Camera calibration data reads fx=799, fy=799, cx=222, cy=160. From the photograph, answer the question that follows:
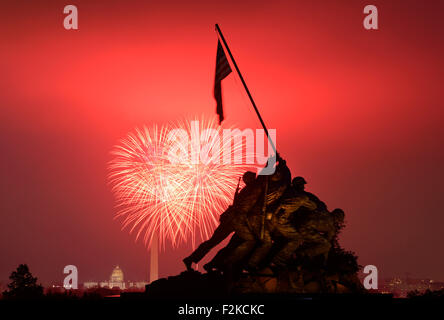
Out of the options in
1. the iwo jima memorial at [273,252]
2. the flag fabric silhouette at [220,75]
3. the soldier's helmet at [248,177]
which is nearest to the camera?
Answer: the iwo jima memorial at [273,252]

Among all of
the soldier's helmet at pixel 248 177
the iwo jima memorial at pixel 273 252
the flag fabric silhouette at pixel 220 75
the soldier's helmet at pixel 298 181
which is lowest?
the iwo jima memorial at pixel 273 252

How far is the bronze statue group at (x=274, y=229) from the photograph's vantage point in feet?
90.3

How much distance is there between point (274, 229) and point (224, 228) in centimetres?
211

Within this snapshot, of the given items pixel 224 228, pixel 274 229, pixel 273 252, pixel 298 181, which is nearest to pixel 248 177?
pixel 298 181

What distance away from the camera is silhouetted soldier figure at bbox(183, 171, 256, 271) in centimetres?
2844

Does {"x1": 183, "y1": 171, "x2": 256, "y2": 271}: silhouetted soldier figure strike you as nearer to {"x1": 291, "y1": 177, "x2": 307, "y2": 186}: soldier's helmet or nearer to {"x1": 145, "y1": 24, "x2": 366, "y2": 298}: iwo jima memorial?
{"x1": 145, "y1": 24, "x2": 366, "y2": 298}: iwo jima memorial

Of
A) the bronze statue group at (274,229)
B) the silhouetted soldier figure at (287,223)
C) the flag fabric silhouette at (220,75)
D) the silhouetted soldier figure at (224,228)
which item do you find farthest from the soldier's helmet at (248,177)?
the flag fabric silhouette at (220,75)

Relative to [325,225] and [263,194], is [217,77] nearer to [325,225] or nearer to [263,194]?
[263,194]

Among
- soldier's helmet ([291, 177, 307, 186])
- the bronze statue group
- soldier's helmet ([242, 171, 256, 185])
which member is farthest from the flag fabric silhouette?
soldier's helmet ([291, 177, 307, 186])

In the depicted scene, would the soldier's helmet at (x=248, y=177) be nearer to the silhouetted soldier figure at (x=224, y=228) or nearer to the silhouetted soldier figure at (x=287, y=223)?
the silhouetted soldier figure at (x=224, y=228)
